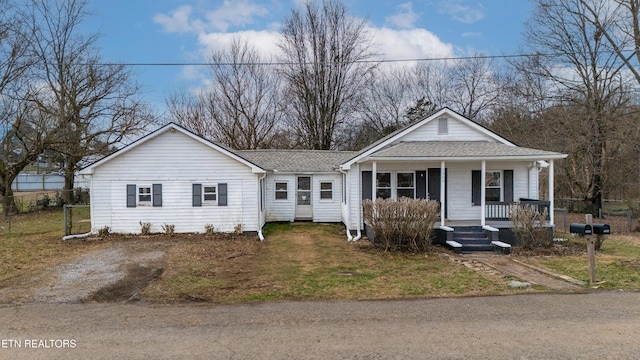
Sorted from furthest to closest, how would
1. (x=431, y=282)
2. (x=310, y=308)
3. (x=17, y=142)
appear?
(x=17, y=142) → (x=431, y=282) → (x=310, y=308)

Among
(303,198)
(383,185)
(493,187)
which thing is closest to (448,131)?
(493,187)

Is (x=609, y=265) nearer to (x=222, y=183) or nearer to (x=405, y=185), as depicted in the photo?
(x=405, y=185)

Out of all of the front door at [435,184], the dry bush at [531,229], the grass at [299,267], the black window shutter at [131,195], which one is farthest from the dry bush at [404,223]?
the black window shutter at [131,195]

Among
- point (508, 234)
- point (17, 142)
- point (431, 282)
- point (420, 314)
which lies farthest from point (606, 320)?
point (17, 142)

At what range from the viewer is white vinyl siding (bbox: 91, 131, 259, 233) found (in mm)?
15422

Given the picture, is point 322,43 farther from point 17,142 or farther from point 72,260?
point 72,260

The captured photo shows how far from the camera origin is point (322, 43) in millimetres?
36094

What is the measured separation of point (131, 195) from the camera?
15.5m

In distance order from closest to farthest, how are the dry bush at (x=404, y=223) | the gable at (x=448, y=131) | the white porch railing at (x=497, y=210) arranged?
the dry bush at (x=404, y=223) < the white porch railing at (x=497, y=210) < the gable at (x=448, y=131)

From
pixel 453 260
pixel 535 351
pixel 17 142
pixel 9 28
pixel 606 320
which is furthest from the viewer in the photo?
pixel 17 142

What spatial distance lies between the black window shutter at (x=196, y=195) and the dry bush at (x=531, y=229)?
11.4 meters

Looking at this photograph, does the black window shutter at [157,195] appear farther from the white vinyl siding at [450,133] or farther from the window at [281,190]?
the white vinyl siding at [450,133]

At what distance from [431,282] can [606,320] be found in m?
3.13

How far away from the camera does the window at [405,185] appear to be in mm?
15672
